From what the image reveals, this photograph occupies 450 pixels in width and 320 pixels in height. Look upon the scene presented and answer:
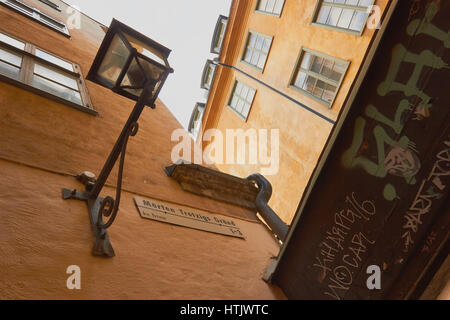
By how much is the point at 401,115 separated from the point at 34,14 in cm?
878

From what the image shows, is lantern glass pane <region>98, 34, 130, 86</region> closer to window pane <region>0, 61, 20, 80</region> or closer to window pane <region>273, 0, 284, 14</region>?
window pane <region>0, 61, 20, 80</region>

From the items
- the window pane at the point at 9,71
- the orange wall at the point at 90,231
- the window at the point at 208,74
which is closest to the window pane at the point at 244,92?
the window at the point at 208,74

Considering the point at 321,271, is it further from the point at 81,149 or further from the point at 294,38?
the point at 294,38

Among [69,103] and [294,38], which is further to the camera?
[294,38]

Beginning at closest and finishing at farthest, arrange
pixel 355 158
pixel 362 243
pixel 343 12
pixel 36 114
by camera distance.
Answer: pixel 362 243, pixel 355 158, pixel 36 114, pixel 343 12

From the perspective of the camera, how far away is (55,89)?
4.61m

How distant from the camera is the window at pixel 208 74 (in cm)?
1349

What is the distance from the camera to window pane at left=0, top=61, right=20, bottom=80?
4.08m

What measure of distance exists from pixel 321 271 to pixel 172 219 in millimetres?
1718

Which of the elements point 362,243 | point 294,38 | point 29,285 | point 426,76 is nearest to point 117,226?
point 29,285

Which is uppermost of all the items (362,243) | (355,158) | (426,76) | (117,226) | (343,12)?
(343,12)

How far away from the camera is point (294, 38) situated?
930cm

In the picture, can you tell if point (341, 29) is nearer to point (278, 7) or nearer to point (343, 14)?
point (343, 14)

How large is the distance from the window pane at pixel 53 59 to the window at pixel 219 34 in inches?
321
